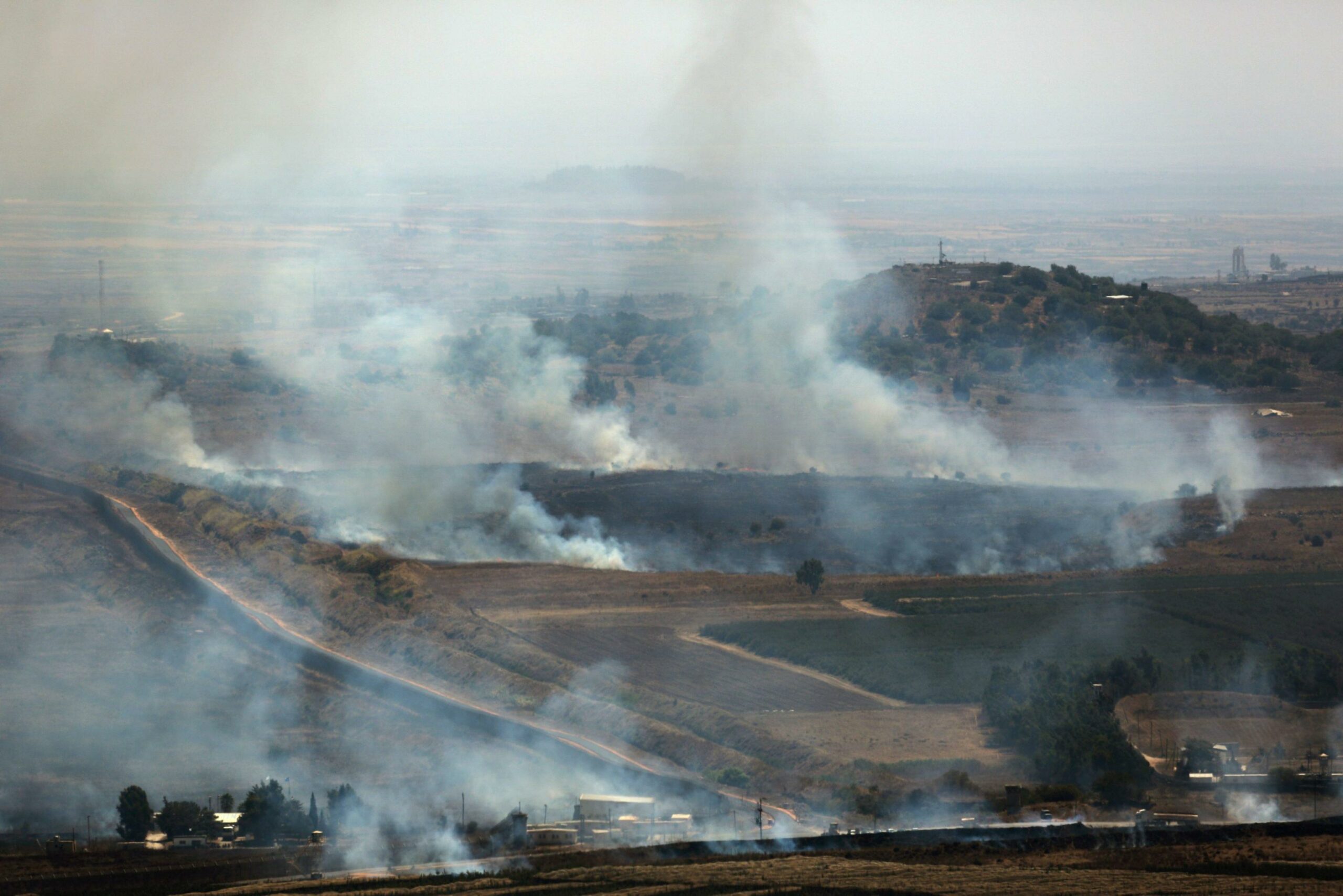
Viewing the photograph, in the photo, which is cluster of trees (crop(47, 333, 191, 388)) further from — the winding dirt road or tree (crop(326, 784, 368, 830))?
tree (crop(326, 784, 368, 830))

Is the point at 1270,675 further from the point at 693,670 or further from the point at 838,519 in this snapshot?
the point at 838,519

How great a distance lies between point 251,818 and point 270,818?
0.38 meters

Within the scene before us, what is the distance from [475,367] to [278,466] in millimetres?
18037

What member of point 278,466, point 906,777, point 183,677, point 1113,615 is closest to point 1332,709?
point 1113,615

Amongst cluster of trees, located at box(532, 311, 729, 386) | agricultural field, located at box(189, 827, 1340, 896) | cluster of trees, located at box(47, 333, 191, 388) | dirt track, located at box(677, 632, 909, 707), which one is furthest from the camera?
cluster of trees, located at box(532, 311, 729, 386)

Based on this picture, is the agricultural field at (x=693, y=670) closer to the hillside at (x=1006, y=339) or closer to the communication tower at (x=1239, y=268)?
the hillside at (x=1006, y=339)

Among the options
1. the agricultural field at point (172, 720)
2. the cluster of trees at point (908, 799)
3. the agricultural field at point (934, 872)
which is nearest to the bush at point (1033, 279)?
the agricultural field at point (172, 720)

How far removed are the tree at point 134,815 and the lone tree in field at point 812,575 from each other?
25.0 m

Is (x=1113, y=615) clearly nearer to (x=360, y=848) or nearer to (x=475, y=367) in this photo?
(x=360, y=848)

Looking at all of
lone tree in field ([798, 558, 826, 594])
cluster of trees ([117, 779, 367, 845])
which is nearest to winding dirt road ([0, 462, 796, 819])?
cluster of trees ([117, 779, 367, 845])

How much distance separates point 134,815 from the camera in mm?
32844

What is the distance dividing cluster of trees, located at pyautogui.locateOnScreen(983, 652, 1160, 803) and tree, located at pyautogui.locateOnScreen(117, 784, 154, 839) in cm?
1965

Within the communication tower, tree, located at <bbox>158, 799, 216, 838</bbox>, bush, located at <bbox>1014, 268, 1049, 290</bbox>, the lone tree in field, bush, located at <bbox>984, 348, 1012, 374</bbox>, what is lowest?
tree, located at <bbox>158, 799, 216, 838</bbox>

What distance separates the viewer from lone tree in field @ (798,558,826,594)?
5256 cm
